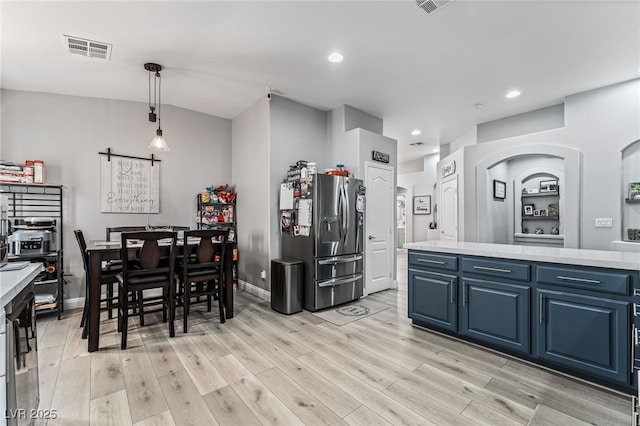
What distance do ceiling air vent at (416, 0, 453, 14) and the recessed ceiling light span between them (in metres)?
0.97

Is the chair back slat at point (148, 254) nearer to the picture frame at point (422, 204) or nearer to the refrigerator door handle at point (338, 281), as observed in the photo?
the refrigerator door handle at point (338, 281)

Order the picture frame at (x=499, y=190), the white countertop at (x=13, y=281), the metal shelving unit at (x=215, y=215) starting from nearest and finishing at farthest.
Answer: the white countertop at (x=13, y=281), the metal shelving unit at (x=215, y=215), the picture frame at (x=499, y=190)

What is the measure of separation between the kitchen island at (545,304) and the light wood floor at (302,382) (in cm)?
16

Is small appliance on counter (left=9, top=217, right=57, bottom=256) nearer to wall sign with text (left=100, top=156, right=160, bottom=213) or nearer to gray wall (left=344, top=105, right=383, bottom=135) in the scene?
wall sign with text (left=100, top=156, right=160, bottom=213)

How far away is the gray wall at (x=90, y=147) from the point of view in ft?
12.4

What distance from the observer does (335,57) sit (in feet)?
10.6

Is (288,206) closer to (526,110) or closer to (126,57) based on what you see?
(126,57)

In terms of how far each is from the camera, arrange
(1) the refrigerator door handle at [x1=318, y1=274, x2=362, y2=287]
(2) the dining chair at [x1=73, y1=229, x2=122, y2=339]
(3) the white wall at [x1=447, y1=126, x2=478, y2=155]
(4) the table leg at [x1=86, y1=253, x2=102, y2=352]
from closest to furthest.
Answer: (4) the table leg at [x1=86, y1=253, x2=102, y2=352] → (2) the dining chair at [x1=73, y1=229, x2=122, y2=339] → (1) the refrigerator door handle at [x1=318, y1=274, x2=362, y2=287] → (3) the white wall at [x1=447, y1=126, x2=478, y2=155]

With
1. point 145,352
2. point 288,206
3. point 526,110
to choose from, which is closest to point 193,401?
point 145,352

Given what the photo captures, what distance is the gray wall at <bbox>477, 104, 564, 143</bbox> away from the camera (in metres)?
4.70

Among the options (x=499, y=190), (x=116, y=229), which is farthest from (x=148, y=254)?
(x=499, y=190)

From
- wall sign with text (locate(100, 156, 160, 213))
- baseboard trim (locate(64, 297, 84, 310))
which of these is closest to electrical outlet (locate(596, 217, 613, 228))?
wall sign with text (locate(100, 156, 160, 213))

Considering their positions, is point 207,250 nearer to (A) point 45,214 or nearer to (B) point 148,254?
(B) point 148,254

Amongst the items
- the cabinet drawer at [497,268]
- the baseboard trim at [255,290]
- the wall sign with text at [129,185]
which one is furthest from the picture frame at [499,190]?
the wall sign with text at [129,185]
